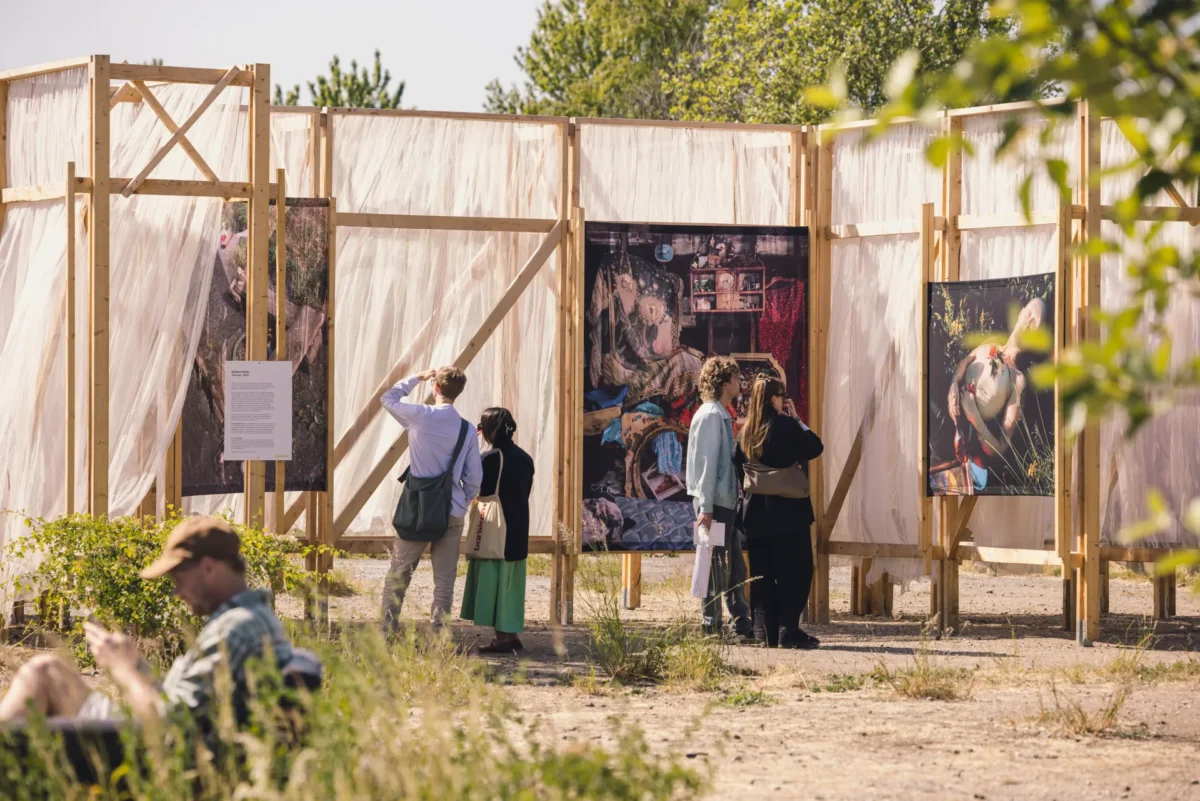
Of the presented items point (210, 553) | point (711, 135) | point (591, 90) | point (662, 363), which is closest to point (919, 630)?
point (662, 363)

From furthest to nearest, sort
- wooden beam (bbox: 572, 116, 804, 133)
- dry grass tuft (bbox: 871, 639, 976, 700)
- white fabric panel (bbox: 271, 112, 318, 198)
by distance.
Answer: wooden beam (bbox: 572, 116, 804, 133), white fabric panel (bbox: 271, 112, 318, 198), dry grass tuft (bbox: 871, 639, 976, 700)

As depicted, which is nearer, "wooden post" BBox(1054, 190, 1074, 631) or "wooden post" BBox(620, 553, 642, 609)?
"wooden post" BBox(1054, 190, 1074, 631)

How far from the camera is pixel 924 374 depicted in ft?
38.5

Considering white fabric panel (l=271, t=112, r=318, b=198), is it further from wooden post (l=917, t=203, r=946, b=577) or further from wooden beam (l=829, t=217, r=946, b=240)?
wooden post (l=917, t=203, r=946, b=577)

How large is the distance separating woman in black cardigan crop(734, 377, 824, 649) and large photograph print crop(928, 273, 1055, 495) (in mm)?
1327

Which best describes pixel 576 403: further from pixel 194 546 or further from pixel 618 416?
pixel 194 546

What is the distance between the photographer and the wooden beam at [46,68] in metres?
10.1

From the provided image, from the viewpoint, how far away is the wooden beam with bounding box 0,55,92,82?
10148 millimetres

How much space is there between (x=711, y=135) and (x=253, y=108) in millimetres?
3797

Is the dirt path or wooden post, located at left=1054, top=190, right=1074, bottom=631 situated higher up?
wooden post, located at left=1054, top=190, right=1074, bottom=631

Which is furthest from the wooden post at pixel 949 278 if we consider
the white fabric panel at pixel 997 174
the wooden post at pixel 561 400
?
the wooden post at pixel 561 400

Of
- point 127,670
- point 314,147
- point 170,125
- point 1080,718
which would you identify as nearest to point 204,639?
point 127,670

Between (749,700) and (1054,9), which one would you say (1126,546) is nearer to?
(749,700)

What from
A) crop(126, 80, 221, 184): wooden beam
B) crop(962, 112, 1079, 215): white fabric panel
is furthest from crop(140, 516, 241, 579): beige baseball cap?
crop(962, 112, 1079, 215): white fabric panel
